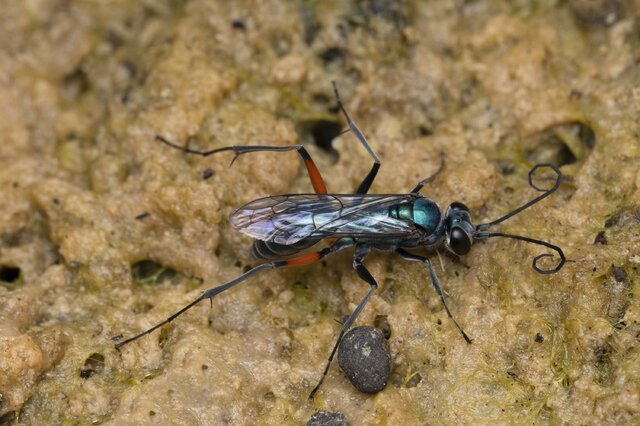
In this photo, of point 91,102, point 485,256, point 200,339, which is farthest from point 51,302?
point 485,256

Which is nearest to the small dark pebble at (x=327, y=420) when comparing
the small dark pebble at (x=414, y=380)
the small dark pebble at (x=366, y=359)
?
the small dark pebble at (x=366, y=359)

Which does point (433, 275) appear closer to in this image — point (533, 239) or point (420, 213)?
point (420, 213)

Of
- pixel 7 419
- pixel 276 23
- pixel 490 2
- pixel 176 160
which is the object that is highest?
pixel 490 2

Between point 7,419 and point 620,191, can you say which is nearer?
point 7,419

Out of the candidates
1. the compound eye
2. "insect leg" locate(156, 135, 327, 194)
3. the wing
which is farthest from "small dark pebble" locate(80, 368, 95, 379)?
the compound eye

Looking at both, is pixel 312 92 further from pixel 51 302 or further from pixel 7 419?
pixel 7 419

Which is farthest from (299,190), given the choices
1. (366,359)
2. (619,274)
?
(619,274)

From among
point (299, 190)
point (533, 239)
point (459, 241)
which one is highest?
point (533, 239)
